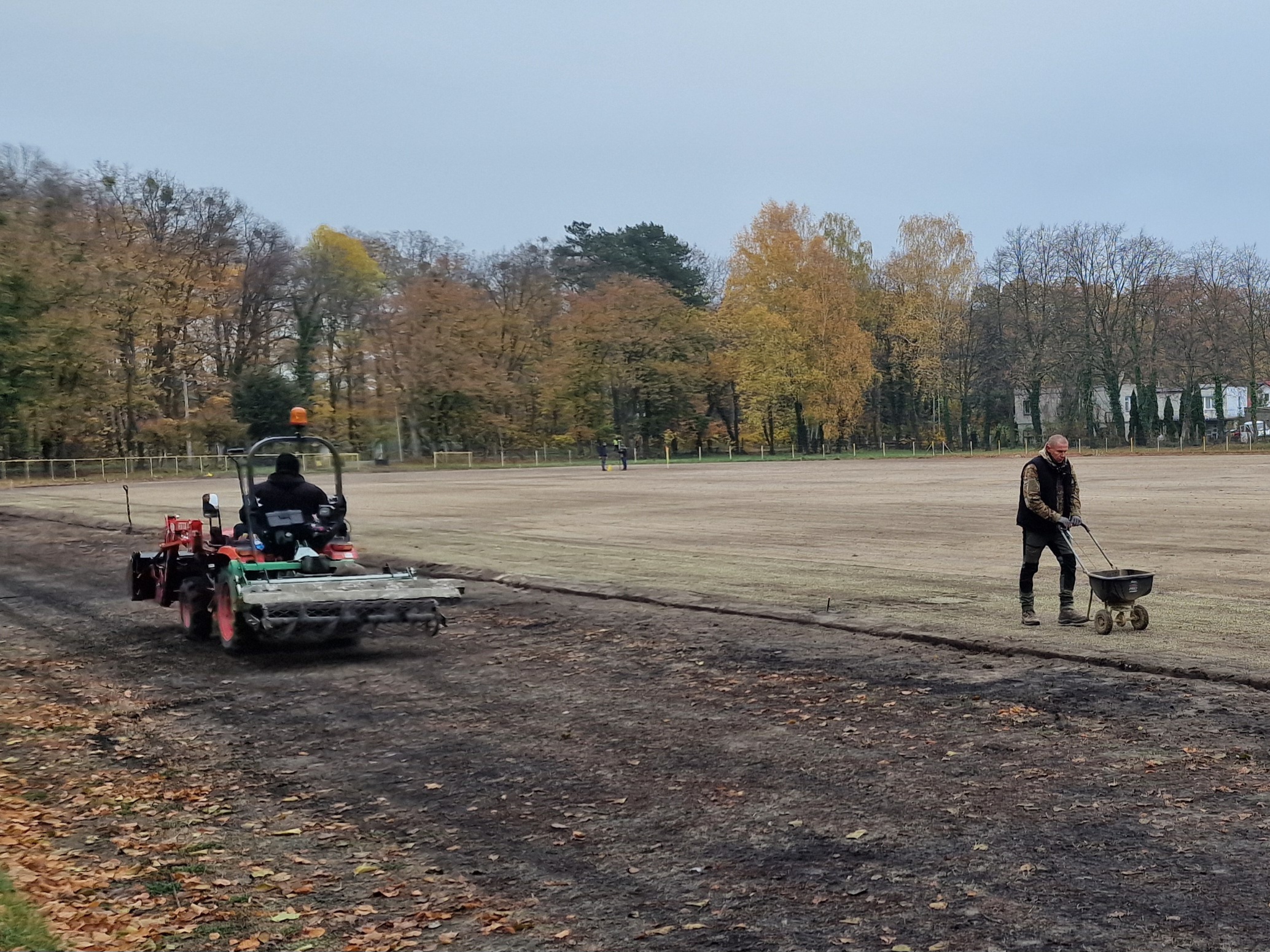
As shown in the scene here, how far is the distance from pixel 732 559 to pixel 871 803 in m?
12.1

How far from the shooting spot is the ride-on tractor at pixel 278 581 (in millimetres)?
10703

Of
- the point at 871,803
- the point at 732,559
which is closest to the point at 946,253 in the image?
the point at 732,559

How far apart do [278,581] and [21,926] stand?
6.35 metres

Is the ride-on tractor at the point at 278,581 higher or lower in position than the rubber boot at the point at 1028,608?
higher

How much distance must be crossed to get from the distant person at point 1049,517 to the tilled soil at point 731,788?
82.4 inches

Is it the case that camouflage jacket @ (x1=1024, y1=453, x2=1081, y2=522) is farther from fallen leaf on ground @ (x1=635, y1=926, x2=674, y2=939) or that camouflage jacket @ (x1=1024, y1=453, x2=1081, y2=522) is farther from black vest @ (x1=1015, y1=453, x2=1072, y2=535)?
fallen leaf on ground @ (x1=635, y1=926, x2=674, y2=939)

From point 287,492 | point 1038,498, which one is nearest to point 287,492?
point 287,492

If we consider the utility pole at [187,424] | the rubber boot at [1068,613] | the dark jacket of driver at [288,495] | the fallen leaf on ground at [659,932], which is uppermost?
the utility pole at [187,424]

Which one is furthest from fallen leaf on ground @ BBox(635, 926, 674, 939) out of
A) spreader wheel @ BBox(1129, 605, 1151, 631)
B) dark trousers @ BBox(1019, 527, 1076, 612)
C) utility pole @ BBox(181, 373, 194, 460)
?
utility pole @ BBox(181, 373, 194, 460)

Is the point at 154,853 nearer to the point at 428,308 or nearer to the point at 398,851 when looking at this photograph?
the point at 398,851

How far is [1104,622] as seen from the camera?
11141 millimetres

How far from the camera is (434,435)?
82.2m

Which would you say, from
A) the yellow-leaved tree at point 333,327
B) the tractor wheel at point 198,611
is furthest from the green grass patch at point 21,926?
the yellow-leaved tree at point 333,327

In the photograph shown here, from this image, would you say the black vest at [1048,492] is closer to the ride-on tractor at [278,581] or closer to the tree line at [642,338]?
the ride-on tractor at [278,581]
